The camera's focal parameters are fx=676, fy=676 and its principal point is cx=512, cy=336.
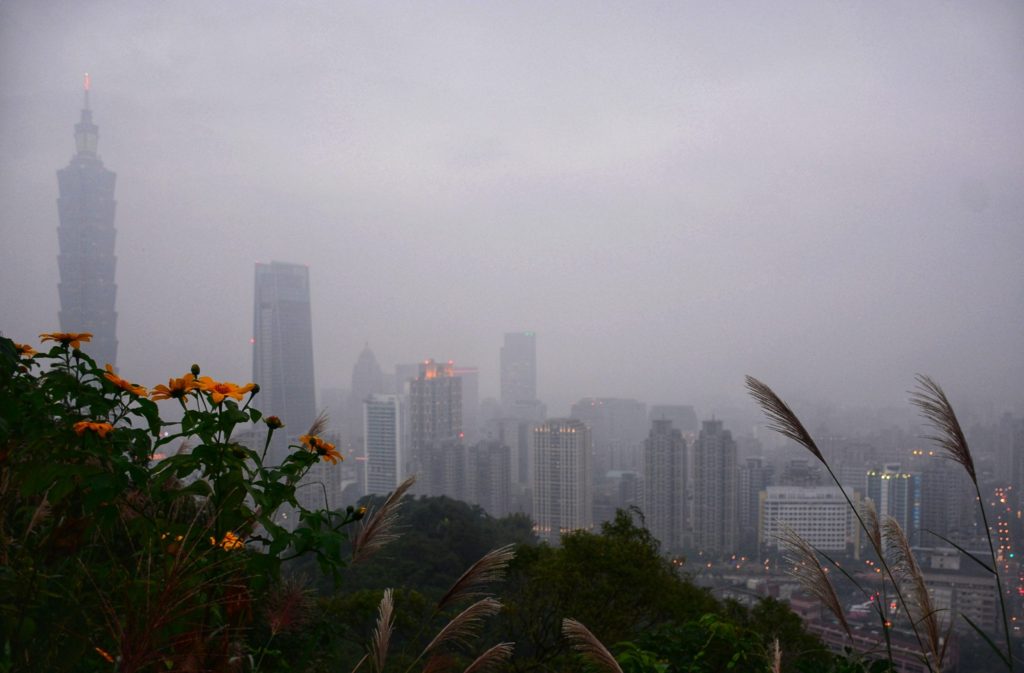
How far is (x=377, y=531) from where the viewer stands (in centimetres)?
112

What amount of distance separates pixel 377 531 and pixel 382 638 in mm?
168

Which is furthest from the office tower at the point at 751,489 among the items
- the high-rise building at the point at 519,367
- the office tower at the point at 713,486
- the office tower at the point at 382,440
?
the high-rise building at the point at 519,367

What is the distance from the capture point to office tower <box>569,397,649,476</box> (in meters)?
18.7

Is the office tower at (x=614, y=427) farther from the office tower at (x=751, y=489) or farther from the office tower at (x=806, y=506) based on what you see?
the office tower at (x=806, y=506)

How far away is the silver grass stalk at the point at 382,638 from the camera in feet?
3.25

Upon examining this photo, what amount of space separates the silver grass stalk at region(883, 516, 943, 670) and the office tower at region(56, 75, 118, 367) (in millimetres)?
3948

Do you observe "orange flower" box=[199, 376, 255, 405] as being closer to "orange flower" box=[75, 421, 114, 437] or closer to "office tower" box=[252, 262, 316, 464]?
"orange flower" box=[75, 421, 114, 437]

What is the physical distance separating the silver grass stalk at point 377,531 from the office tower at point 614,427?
17468 mm

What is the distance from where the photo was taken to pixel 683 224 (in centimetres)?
1582

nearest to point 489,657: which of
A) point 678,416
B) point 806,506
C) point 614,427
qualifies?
point 806,506

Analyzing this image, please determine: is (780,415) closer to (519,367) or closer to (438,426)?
(438,426)

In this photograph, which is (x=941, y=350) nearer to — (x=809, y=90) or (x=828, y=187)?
(x=809, y=90)

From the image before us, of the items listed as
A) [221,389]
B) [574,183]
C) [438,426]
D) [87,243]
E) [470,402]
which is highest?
[574,183]

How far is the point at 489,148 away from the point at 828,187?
6692mm
